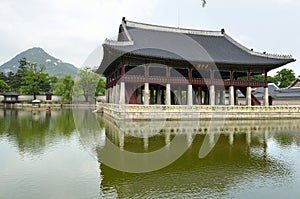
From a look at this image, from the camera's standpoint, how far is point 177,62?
1282 inches

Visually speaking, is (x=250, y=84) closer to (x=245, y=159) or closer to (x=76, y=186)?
(x=245, y=159)

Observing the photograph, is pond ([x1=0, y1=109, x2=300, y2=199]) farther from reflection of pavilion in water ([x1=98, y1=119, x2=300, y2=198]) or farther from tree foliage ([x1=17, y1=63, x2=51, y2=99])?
tree foliage ([x1=17, y1=63, x2=51, y2=99])

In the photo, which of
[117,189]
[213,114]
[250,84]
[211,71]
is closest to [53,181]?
[117,189]

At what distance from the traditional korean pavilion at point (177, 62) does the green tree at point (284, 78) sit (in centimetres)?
3730

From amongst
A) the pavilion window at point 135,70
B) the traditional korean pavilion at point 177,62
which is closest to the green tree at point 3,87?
the traditional korean pavilion at point 177,62

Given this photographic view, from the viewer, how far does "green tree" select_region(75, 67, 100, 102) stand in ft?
225

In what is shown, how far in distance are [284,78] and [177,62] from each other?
51.8 m

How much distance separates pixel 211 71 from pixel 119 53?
13.6m

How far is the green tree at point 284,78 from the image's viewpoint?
69.4m

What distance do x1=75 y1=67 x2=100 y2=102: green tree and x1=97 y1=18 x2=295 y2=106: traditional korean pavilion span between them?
2768 centimetres

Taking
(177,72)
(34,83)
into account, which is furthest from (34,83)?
(177,72)

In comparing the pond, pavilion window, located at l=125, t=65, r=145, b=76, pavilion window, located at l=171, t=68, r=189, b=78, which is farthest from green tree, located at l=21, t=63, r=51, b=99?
the pond

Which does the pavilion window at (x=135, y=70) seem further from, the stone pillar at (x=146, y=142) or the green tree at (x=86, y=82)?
the green tree at (x=86, y=82)

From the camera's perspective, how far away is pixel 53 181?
8484 mm
